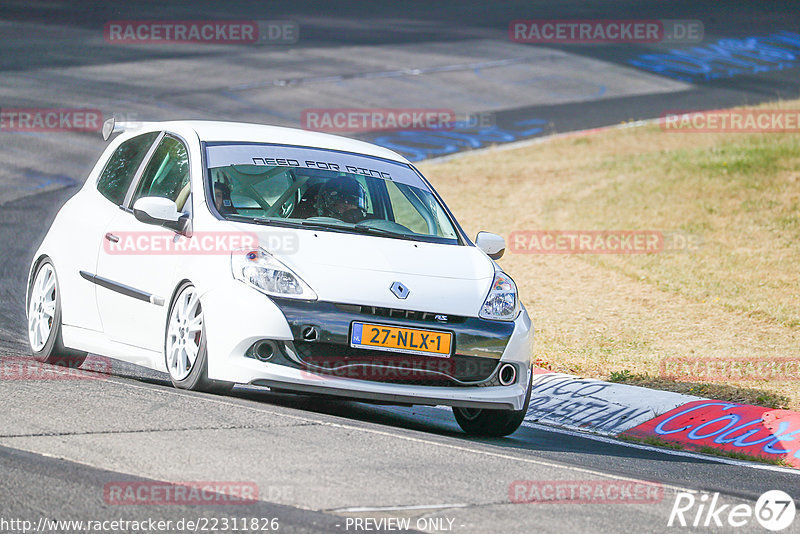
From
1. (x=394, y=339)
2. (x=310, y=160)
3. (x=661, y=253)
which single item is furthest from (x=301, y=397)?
(x=661, y=253)

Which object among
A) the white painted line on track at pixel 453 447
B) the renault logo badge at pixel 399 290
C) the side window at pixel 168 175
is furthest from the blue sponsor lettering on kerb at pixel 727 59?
the white painted line on track at pixel 453 447

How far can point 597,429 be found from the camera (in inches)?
341

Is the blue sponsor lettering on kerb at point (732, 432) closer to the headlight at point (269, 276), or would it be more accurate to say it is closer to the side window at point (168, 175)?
the headlight at point (269, 276)

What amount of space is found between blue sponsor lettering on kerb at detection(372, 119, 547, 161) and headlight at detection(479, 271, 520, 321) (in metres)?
14.1

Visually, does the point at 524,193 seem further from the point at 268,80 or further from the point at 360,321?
the point at 360,321

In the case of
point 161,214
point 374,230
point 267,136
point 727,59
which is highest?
point 727,59

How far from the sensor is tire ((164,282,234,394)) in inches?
275

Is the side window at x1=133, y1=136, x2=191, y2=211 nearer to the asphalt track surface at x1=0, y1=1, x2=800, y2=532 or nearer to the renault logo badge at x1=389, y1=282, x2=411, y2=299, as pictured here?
the asphalt track surface at x1=0, y1=1, x2=800, y2=532

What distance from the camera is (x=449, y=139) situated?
2358 cm

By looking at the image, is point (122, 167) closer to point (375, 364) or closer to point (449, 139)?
point (375, 364)

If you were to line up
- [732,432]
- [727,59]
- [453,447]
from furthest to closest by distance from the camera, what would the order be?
1. [727,59]
2. [732,432]
3. [453,447]

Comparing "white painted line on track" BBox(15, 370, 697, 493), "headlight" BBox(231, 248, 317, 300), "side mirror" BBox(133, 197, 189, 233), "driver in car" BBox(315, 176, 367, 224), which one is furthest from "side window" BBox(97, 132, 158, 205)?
"white painted line on track" BBox(15, 370, 697, 493)

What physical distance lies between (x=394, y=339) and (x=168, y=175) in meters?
2.17

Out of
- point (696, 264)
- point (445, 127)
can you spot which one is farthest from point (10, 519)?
point (445, 127)
